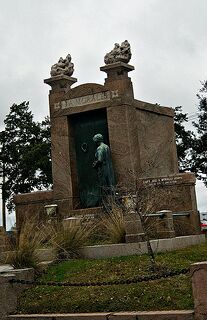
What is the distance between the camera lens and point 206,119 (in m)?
38.1

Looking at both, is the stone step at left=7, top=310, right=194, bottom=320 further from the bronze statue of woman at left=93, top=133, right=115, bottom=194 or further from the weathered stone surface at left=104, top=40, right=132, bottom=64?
the weathered stone surface at left=104, top=40, right=132, bottom=64

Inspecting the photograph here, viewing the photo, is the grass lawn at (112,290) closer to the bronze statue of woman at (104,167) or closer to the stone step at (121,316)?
the stone step at (121,316)

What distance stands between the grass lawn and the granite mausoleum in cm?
458

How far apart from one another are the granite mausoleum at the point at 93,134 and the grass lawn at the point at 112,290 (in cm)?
458

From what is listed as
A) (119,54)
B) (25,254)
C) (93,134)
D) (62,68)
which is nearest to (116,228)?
(25,254)

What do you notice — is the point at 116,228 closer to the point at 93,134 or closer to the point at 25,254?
the point at 25,254

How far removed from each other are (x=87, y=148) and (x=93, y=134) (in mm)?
457

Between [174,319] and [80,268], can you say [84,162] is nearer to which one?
[80,268]

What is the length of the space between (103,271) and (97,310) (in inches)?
83.0

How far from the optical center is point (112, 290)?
1026 cm

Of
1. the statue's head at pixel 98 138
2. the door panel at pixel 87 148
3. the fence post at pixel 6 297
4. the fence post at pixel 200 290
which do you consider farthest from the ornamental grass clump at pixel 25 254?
the door panel at pixel 87 148

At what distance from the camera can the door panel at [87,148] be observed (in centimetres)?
1834

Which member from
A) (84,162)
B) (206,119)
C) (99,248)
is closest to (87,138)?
(84,162)

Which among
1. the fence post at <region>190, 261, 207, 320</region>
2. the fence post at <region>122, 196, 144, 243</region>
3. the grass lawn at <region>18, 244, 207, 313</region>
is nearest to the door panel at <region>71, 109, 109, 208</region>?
the fence post at <region>122, 196, 144, 243</region>
